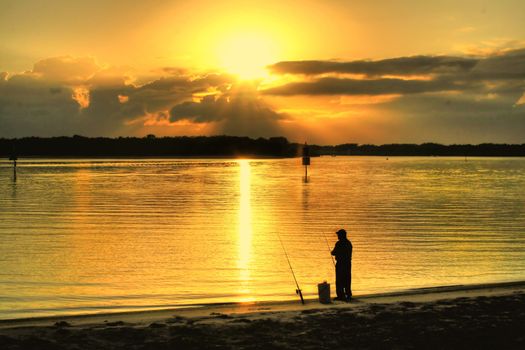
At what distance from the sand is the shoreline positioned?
0.03m

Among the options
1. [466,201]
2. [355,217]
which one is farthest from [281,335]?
[466,201]

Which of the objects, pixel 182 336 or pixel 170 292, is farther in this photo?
pixel 170 292

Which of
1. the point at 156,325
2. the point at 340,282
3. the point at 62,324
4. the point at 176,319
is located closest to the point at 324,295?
the point at 340,282

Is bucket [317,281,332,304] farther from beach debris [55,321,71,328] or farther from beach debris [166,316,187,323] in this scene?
beach debris [55,321,71,328]

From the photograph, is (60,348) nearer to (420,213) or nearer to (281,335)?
(281,335)

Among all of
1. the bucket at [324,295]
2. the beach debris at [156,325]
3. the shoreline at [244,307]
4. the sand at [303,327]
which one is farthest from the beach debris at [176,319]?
the bucket at [324,295]

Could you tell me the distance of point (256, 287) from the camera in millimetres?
18797

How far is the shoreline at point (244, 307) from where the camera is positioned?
1393cm

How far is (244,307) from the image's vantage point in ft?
49.9

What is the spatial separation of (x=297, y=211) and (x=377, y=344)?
3463 cm

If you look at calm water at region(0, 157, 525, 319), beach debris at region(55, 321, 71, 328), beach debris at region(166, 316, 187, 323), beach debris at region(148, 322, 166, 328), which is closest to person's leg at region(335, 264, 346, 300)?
calm water at region(0, 157, 525, 319)

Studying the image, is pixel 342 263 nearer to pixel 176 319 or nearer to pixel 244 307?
pixel 244 307

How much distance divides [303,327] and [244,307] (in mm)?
3165

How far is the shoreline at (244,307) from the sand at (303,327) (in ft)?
0.09
